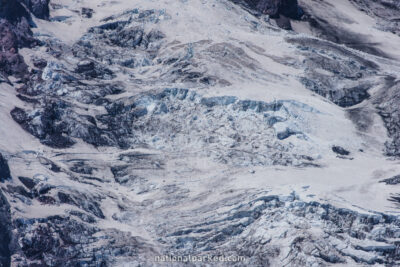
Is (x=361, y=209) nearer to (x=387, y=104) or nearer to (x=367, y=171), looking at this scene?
(x=367, y=171)

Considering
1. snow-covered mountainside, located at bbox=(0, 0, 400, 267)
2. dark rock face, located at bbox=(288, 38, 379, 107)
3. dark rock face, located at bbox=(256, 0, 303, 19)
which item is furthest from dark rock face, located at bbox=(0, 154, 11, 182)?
dark rock face, located at bbox=(256, 0, 303, 19)

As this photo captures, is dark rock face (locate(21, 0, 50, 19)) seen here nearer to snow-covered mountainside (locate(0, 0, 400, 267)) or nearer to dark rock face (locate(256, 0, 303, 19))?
snow-covered mountainside (locate(0, 0, 400, 267))

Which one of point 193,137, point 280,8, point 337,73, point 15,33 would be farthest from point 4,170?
point 280,8

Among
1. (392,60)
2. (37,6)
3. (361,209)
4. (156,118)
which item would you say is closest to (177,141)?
(156,118)

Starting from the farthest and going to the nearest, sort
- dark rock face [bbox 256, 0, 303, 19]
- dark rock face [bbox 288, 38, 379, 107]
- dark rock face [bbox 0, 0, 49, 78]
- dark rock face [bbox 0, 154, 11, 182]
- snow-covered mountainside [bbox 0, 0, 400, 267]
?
dark rock face [bbox 256, 0, 303, 19]
dark rock face [bbox 288, 38, 379, 107]
dark rock face [bbox 0, 0, 49, 78]
dark rock face [bbox 0, 154, 11, 182]
snow-covered mountainside [bbox 0, 0, 400, 267]

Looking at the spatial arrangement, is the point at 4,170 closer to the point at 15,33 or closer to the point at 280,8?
the point at 15,33

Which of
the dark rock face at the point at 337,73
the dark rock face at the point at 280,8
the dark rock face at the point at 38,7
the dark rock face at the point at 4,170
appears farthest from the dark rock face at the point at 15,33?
the dark rock face at the point at 280,8
